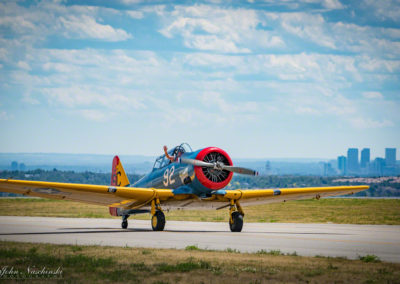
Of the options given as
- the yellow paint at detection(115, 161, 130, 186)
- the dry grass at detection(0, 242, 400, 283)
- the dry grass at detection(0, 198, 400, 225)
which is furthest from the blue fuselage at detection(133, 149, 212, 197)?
the dry grass at detection(0, 198, 400, 225)

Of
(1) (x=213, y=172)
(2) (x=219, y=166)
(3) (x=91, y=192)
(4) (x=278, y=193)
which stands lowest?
(3) (x=91, y=192)

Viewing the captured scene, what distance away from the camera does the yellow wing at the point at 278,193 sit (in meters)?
23.7

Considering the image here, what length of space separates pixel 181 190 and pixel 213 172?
1581 mm

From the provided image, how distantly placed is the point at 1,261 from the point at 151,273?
3.96 metres

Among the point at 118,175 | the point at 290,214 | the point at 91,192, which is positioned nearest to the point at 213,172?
the point at 91,192

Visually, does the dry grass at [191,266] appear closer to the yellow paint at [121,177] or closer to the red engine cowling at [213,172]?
→ the red engine cowling at [213,172]

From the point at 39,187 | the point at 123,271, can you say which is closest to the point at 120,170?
the point at 39,187

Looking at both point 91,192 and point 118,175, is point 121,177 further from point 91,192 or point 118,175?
point 91,192

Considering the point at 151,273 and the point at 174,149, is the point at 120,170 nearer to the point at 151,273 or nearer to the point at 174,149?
the point at 174,149

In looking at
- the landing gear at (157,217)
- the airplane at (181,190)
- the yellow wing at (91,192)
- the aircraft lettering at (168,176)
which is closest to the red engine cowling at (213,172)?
the airplane at (181,190)

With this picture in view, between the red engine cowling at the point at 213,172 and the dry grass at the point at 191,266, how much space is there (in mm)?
7428

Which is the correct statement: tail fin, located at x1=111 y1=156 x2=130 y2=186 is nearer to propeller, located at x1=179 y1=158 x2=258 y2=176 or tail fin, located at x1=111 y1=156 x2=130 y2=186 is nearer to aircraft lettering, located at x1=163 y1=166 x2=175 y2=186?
aircraft lettering, located at x1=163 y1=166 x2=175 y2=186

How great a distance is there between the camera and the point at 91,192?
73.1ft

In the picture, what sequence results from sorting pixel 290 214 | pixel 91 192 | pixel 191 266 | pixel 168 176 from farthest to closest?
pixel 290 214, pixel 168 176, pixel 91 192, pixel 191 266
